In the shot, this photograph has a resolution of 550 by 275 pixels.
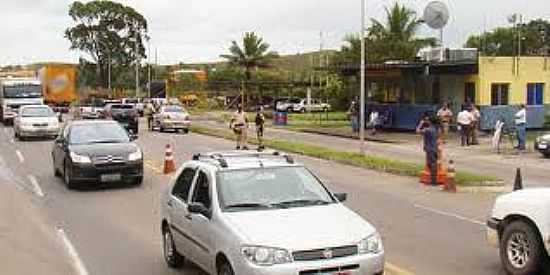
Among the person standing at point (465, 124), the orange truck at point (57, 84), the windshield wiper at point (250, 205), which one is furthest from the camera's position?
the orange truck at point (57, 84)

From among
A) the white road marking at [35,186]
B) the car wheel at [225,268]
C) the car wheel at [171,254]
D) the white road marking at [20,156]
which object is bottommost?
the white road marking at [20,156]

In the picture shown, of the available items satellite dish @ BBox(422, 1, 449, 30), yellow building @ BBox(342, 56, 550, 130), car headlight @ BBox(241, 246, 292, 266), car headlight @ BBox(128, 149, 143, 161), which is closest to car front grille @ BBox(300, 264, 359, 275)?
car headlight @ BBox(241, 246, 292, 266)


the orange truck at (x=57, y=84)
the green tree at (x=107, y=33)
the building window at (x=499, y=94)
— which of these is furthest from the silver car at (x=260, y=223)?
the green tree at (x=107, y=33)

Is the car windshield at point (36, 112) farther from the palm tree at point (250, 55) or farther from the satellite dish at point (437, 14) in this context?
the palm tree at point (250, 55)

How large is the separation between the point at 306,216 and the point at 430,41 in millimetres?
57828

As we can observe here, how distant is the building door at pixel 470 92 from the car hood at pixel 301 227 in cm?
3389

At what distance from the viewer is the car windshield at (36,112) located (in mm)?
38781

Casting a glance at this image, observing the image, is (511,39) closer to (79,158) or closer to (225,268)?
(79,158)

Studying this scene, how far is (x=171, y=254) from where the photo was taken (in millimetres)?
10539

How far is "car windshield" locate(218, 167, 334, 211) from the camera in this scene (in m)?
8.92

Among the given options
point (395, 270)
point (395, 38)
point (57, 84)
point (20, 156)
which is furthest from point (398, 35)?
point (395, 270)

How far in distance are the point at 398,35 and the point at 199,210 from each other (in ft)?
180

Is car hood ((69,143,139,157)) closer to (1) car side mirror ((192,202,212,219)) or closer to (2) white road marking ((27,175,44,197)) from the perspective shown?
(2) white road marking ((27,175,44,197))

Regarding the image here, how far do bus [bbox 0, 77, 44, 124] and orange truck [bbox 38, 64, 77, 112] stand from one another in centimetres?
1002
